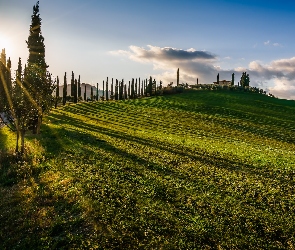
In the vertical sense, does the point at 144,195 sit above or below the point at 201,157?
below

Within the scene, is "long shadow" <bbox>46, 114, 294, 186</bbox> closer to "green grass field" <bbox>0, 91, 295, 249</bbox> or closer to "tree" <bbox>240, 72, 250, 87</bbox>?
"green grass field" <bbox>0, 91, 295, 249</bbox>

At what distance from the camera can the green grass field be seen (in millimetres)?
11742

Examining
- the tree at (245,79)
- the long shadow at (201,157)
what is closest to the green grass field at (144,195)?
the long shadow at (201,157)

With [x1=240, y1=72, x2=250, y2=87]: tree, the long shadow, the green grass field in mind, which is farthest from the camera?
[x1=240, y1=72, x2=250, y2=87]: tree

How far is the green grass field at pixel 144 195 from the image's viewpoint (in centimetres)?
1174

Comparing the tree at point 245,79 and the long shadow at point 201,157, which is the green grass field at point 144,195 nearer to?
the long shadow at point 201,157

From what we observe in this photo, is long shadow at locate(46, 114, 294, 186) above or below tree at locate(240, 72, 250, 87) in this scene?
below

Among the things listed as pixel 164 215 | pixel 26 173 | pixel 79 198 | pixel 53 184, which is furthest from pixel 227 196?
pixel 26 173

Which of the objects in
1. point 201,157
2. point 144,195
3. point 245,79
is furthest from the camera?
point 245,79

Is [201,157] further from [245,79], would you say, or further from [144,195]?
[245,79]

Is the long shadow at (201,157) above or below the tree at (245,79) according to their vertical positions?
below

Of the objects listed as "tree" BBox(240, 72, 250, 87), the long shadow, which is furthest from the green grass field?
"tree" BBox(240, 72, 250, 87)

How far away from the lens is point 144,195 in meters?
15.8

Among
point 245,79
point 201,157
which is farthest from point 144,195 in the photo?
point 245,79
